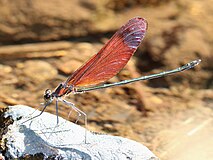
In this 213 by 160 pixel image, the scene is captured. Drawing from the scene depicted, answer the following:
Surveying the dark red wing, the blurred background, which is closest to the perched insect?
the dark red wing

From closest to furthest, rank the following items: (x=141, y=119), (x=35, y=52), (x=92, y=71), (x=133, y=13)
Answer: (x=92, y=71) < (x=141, y=119) < (x=35, y=52) < (x=133, y=13)

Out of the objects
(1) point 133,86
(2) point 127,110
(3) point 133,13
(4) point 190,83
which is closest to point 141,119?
(2) point 127,110

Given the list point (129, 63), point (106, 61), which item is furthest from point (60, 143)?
point (129, 63)

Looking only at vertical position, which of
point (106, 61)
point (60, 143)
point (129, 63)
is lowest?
point (60, 143)

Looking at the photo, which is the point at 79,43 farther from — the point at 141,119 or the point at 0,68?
the point at 141,119

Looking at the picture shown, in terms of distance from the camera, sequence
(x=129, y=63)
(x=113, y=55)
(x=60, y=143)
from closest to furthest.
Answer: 1. (x=60, y=143)
2. (x=113, y=55)
3. (x=129, y=63)

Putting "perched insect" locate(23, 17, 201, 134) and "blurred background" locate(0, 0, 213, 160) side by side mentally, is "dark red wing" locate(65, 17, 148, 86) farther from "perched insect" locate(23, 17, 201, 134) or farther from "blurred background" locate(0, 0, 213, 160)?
"blurred background" locate(0, 0, 213, 160)

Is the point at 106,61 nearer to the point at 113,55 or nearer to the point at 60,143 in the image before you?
the point at 113,55
